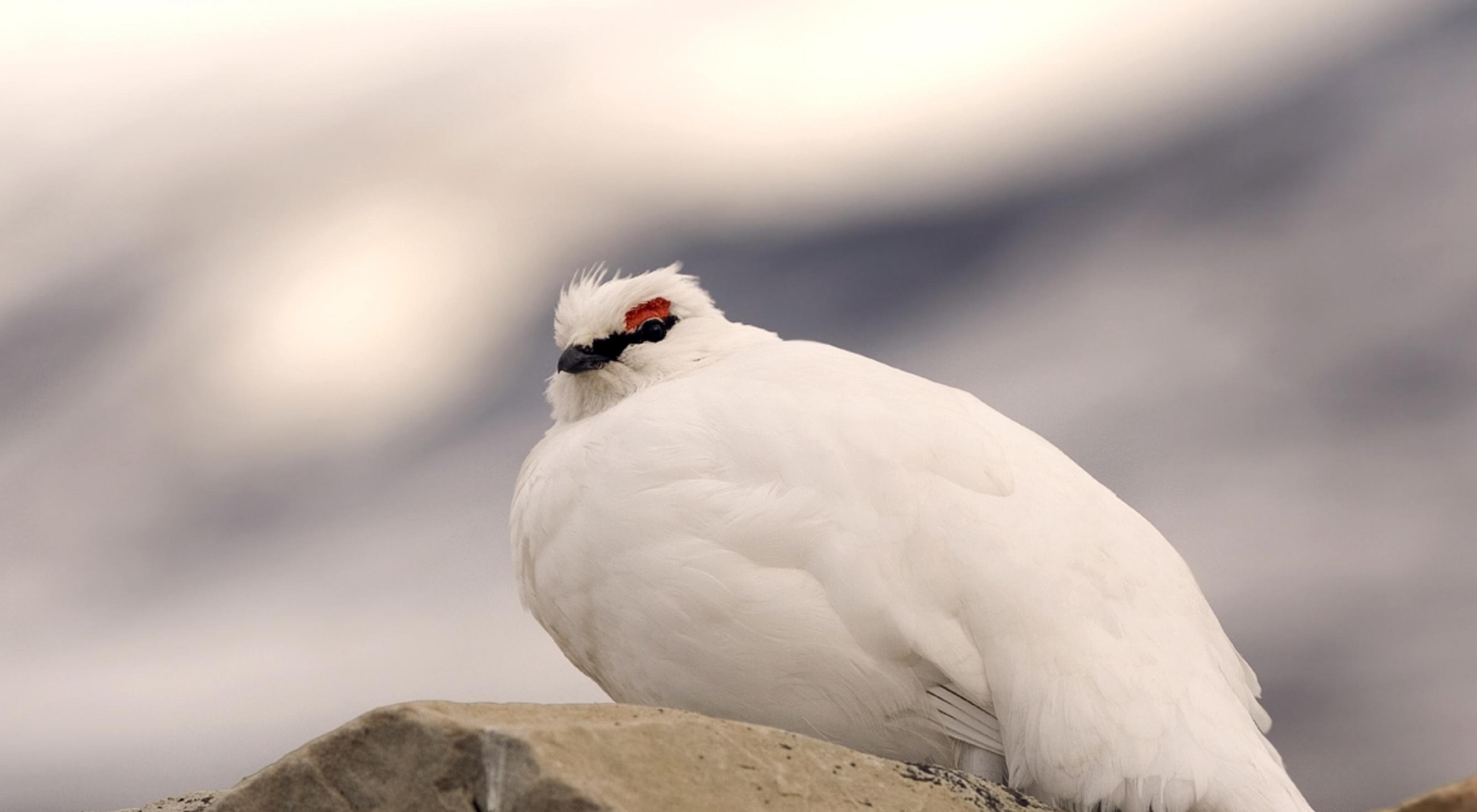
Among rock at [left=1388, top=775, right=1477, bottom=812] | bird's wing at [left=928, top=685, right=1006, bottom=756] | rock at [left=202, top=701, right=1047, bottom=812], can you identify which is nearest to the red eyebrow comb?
bird's wing at [left=928, top=685, right=1006, bottom=756]

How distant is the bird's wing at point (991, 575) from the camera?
192 inches

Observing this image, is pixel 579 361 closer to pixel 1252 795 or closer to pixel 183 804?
pixel 183 804

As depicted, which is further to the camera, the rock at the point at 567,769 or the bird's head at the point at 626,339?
the bird's head at the point at 626,339

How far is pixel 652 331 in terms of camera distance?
6.82 m

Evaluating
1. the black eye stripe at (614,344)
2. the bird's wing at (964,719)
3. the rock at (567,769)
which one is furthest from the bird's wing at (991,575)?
the black eye stripe at (614,344)

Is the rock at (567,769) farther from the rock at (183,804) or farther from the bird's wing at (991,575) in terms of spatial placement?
the rock at (183,804)

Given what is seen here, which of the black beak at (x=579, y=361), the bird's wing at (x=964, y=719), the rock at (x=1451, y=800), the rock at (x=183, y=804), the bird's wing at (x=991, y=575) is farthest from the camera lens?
the black beak at (x=579, y=361)

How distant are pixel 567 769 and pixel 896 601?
5.91 ft

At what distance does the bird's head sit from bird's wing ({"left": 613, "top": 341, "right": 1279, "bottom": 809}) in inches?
34.2

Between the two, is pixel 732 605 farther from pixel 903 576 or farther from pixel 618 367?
pixel 618 367

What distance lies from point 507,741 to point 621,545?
1631 mm

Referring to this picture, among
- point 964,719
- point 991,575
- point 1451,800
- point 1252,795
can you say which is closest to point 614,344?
point 991,575

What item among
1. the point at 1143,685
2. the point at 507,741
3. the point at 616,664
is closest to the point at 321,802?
the point at 507,741

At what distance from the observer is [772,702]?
512 centimetres
